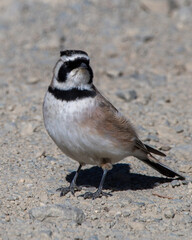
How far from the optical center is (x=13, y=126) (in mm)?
8547

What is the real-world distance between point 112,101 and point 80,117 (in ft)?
11.6

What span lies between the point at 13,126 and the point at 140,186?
2342 mm

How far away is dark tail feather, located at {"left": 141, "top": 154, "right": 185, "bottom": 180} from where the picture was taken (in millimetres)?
7285

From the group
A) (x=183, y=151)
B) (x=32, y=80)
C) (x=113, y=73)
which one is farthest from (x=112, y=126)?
(x=113, y=73)

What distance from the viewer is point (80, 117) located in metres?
6.24

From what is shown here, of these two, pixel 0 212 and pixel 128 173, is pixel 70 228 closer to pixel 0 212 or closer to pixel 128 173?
pixel 0 212

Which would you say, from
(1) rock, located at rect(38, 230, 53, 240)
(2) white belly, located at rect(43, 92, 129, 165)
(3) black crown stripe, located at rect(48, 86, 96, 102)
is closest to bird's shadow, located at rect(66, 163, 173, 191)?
(2) white belly, located at rect(43, 92, 129, 165)

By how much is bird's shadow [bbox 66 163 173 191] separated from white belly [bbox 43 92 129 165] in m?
0.88

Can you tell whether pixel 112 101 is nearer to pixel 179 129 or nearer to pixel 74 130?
pixel 179 129

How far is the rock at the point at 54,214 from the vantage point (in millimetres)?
5824

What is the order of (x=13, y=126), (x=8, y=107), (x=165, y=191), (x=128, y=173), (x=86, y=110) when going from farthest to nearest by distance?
1. (x=8, y=107)
2. (x=13, y=126)
3. (x=128, y=173)
4. (x=165, y=191)
5. (x=86, y=110)

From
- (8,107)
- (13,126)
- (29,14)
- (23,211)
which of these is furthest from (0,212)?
(29,14)

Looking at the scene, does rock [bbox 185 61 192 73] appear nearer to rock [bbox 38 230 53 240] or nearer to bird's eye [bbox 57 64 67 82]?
bird's eye [bbox 57 64 67 82]

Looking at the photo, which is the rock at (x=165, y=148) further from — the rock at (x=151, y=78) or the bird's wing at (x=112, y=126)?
the rock at (x=151, y=78)
